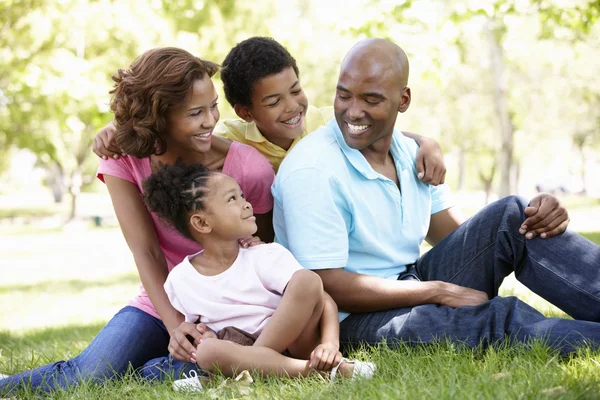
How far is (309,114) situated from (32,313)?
5.60m

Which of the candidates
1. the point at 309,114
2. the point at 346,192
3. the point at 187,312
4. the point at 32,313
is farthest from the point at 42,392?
the point at 32,313

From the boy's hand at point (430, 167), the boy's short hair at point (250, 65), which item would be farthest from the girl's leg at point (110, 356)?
the boy's hand at point (430, 167)

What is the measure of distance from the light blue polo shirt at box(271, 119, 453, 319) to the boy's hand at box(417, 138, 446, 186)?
51mm

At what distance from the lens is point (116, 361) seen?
11.8 ft

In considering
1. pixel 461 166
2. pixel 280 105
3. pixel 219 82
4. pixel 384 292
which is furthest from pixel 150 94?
pixel 461 166

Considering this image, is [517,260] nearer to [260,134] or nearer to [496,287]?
[496,287]

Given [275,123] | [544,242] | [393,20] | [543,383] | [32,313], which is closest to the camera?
[543,383]

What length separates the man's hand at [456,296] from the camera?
349 cm

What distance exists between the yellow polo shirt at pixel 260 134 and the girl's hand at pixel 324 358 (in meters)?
1.40

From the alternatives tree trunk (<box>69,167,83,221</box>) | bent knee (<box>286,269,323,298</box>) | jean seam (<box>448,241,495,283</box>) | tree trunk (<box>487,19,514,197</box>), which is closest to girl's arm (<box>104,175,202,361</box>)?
bent knee (<box>286,269,323,298</box>)

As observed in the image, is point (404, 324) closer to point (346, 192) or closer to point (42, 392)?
point (346, 192)

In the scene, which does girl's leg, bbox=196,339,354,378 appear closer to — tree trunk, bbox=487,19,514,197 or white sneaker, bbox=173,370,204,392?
white sneaker, bbox=173,370,204,392

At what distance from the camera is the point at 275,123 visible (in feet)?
13.5

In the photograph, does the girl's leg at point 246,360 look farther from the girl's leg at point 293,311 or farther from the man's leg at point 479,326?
the man's leg at point 479,326
